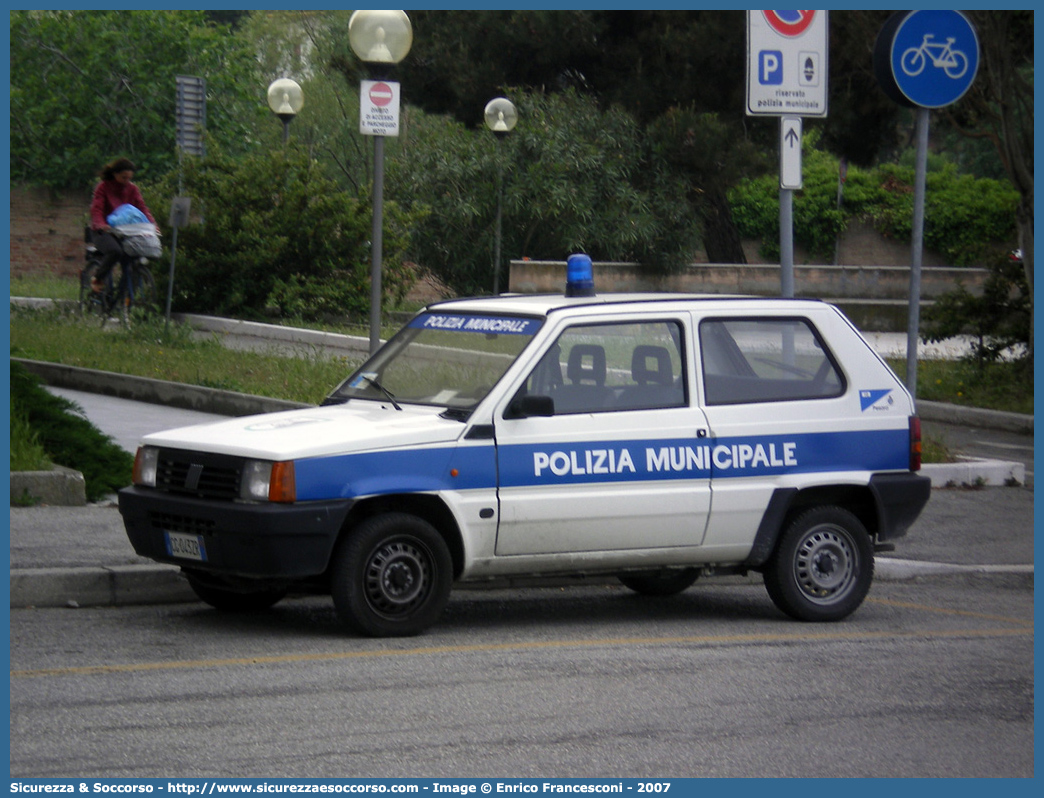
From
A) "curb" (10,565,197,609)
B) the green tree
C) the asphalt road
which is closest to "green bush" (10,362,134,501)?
"curb" (10,565,197,609)

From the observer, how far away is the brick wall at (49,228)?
38.9 m

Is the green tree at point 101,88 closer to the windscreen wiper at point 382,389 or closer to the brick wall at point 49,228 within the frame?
the brick wall at point 49,228

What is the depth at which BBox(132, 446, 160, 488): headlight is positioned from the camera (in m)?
7.76

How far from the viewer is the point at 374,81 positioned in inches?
449

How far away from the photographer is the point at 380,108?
11.3 m

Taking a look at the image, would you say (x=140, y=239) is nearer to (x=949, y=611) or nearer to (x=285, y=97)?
(x=285, y=97)

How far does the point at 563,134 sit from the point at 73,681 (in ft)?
84.4

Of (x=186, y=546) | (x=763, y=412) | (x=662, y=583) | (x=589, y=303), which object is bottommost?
(x=662, y=583)

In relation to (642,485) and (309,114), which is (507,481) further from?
(309,114)

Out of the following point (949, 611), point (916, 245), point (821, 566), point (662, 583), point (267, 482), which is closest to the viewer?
point (267, 482)

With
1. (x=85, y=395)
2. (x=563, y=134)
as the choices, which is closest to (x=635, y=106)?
(x=563, y=134)

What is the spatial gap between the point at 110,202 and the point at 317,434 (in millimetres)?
13004

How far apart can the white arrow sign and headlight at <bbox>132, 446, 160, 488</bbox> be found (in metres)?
5.50

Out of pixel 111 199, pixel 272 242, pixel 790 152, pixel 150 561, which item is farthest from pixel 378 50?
pixel 272 242
